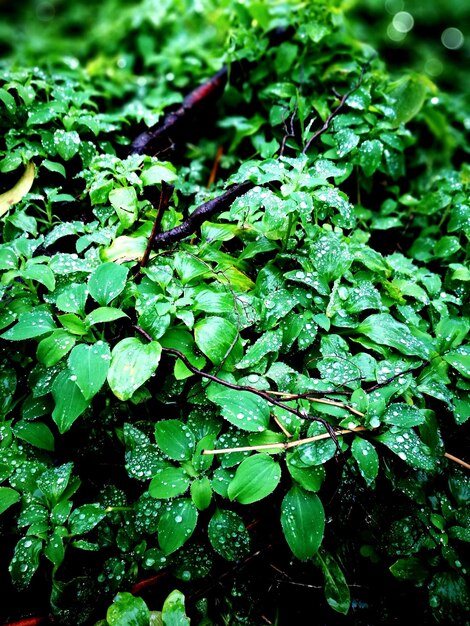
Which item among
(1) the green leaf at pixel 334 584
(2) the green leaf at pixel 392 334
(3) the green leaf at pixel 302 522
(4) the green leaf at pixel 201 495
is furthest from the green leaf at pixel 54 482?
(2) the green leaf at pixel 392 334

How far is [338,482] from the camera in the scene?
1403 millimetres

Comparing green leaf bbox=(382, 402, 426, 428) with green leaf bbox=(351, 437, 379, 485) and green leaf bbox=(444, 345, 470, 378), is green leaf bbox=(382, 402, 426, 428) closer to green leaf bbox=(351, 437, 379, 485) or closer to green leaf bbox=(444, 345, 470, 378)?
green leaf bbox=(351, 437, 379, 485)

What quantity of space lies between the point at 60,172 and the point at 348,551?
213cm

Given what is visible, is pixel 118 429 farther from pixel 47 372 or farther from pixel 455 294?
pixel 455 294

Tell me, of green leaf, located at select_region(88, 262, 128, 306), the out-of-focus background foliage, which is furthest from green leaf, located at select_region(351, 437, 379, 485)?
the out-of-focus background foliage

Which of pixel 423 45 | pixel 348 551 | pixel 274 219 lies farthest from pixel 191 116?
pixel 423 45

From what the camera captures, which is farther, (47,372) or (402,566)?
(47,372)

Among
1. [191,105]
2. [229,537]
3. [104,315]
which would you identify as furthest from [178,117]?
[229,537]

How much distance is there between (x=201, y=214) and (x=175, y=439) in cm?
102

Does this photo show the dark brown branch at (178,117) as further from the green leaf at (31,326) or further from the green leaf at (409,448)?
the green leaf at (409,448)

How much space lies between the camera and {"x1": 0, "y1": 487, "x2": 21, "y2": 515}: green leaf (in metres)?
1.36

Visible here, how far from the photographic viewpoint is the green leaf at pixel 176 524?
1.27 m

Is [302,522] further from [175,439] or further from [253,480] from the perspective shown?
[175,439]

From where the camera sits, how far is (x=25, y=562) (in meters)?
1.30
